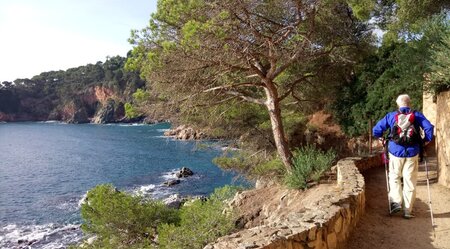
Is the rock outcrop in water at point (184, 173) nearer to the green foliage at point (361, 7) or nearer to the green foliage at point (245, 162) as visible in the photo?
the green foliage at point (245, 162)

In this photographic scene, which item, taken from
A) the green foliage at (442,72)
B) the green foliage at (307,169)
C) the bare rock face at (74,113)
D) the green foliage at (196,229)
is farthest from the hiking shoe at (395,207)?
the bare rock face at (74,113)

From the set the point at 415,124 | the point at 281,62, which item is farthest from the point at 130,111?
the point at 415,124

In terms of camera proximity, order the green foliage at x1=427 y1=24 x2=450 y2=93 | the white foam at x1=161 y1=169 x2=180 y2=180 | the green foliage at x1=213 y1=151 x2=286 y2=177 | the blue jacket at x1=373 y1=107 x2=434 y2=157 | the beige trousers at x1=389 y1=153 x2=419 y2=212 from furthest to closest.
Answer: the white foam at x1=161 y1=169 x2=180 y2=180, the green foliage at x1=213 y1=151 x2=286 y2=177, the green foliage at x1=427 y1=24 x2=450 y2=93, the beige trousers at x1=389 y1=153 x2=419 y2=212, the blue jacket at x1=373 y1=107 x2=434 y2=157

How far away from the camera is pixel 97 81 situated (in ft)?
411

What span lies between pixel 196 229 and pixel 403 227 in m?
5.34

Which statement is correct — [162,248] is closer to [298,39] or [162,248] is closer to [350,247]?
[350,247]

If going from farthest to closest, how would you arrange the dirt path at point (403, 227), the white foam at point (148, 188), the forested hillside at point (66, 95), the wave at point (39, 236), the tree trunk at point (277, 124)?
the forested hillside at point (66, 95)
the white foam at point (148, 188)
the wave at point (39, 236)
the tree trunk at point (277, 124)
the dirt path at point (403, 227)

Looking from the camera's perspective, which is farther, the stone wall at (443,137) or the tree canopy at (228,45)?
the tree canopy at (228,45)

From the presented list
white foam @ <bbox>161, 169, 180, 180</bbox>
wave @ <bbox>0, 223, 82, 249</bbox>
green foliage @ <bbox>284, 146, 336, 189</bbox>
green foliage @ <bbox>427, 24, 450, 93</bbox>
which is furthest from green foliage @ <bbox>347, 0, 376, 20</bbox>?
white foam @ <bbox>161, 169, 180, 180</bbox>

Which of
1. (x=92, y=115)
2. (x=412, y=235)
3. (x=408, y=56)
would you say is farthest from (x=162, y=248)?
(x=92, y=115)

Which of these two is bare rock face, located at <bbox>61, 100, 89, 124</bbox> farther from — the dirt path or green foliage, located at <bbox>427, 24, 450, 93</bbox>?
the dirt path

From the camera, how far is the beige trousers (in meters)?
6.22

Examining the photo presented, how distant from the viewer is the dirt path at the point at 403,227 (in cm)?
546

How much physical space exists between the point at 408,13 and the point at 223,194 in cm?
962
